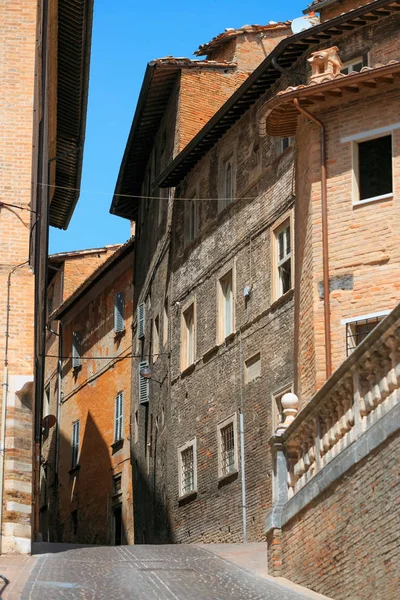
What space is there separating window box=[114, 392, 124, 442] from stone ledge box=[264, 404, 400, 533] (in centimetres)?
2327

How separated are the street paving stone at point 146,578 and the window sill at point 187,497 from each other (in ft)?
28.4

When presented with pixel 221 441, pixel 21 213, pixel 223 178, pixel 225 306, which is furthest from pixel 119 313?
pixel 21 213

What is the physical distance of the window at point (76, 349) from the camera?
44188 millimetres

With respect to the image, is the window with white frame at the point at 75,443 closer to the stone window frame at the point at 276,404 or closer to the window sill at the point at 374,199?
the stone window frame at the point at 276,404

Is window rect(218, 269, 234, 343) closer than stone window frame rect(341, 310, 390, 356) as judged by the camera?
No

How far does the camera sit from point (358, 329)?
20.0m

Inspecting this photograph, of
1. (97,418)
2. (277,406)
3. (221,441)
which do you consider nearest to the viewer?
(277,406)

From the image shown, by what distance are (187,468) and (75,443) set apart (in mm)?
13222

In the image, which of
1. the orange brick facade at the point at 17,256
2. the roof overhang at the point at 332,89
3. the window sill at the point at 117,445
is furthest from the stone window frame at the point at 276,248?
the window sill at the point at 117,445

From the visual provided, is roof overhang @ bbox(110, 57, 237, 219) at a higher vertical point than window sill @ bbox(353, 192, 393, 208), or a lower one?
higher

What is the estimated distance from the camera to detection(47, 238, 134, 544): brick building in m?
39.0

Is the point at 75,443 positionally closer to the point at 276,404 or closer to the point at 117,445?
the point at 117,445

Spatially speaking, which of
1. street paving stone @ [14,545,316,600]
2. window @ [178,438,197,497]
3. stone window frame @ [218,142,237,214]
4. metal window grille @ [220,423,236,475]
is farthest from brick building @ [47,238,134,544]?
street paving stone @ [14,545,316,600]

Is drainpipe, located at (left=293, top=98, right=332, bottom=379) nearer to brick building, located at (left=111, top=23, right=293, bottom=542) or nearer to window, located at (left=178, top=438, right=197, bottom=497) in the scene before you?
brick building, located at (left=111, top=23, right=293, bottom=542)
